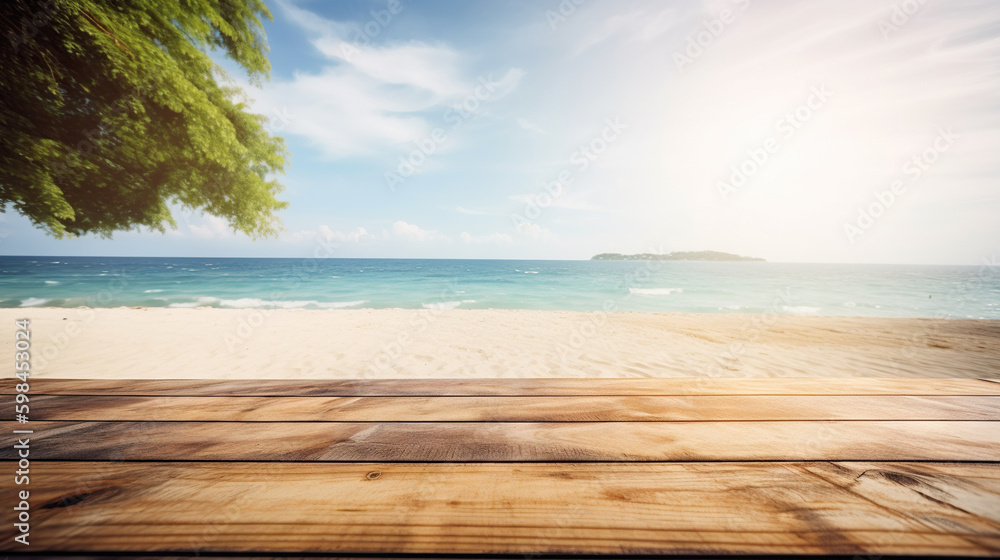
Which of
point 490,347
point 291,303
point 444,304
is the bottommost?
point 291,303

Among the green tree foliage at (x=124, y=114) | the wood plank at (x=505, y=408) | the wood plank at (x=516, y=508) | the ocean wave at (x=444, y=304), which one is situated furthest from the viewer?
the ocean wave at (x=444, y=304)

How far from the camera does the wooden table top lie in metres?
0.60

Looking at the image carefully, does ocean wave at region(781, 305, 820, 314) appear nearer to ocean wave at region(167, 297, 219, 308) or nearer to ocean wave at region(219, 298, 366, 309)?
ocean wave at region(219, 298, 366, 309)

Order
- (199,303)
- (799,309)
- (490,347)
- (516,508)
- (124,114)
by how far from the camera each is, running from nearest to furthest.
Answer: (516,508) < (124,114) < (490,347) < (799,309) < (199,303)

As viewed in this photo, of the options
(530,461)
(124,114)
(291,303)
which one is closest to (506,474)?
(530,461)

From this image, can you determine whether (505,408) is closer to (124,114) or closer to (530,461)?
(530,461)

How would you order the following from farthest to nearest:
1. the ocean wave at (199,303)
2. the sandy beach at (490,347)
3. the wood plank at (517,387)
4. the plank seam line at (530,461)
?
the ocean wave at (199,303) < the sandy beach at (490,347) < the wood plank at (517,387) < the plank seam line at (530,461)

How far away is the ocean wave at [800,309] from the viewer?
15.6m

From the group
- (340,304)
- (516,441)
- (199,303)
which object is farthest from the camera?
(199,303)

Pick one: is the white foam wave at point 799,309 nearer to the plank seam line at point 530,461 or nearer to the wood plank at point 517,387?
the wood plank at point 517,387

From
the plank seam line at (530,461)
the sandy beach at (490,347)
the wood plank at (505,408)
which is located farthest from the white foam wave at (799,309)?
the plank seam line at (530,461)

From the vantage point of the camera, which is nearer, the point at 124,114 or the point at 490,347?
the point at 124,114

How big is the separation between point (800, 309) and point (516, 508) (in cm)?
2119

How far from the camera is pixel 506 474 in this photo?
80 centimetres
